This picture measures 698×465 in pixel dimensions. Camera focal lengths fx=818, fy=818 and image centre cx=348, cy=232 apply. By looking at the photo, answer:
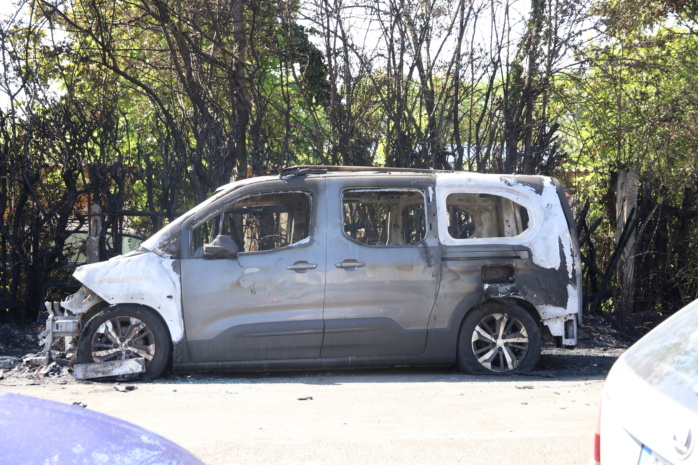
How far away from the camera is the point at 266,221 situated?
823cm

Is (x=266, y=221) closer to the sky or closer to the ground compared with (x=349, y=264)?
closer to the sky

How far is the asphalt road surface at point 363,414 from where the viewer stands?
4977mm

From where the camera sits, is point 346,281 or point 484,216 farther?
point 484,216

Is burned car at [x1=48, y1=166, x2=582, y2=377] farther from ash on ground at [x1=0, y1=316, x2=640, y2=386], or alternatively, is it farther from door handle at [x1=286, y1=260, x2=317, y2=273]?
ash on ground at [x1=0, y1=316, x2=640, y2=386]

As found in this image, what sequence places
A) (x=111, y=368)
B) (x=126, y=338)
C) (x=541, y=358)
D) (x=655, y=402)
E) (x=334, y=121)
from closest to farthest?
(x=655, y=402)
(x=111, y=368)
(x=126, y=338)
(x=541, y=358)
(x=334, y=121)

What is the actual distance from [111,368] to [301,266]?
1927mm

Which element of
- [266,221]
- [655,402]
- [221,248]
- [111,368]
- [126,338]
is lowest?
[111,368]

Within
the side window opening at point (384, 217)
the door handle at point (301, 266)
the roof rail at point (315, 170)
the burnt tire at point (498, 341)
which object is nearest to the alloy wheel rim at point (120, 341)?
the door handle at point (301, 266)

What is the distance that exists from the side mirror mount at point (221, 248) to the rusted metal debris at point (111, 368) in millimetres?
1136

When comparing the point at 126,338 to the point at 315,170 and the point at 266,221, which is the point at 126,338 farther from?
the point at 315,170

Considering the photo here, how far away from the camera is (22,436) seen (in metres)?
2.56

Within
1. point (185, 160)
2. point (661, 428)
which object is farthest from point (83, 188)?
point (661, 428)

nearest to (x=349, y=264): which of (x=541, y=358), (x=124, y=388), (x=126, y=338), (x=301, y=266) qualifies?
(x=301, y=266)

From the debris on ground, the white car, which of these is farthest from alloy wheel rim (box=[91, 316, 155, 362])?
the white car
